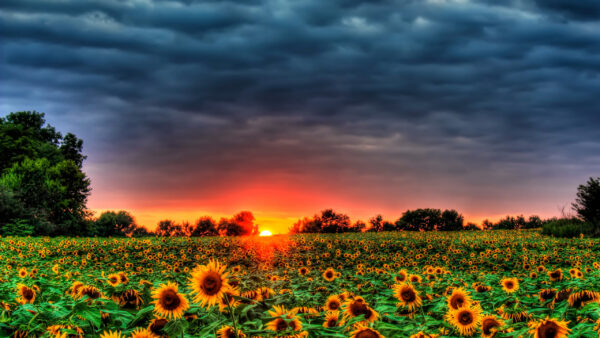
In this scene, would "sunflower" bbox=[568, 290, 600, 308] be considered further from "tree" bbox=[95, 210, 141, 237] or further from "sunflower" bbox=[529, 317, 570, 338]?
"tree" bbox=[95, 210, 141, 237]

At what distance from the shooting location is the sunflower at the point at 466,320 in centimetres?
355

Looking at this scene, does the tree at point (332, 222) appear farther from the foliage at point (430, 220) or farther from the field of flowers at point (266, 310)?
the field of flowers at point (266, 310)

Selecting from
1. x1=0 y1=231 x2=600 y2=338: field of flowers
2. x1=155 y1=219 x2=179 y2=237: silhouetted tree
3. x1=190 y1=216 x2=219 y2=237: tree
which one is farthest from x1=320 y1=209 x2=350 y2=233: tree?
x1=0 y1=231 x2=600 y2=338: field of flowers

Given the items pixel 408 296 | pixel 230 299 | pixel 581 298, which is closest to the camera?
pixel 230 299

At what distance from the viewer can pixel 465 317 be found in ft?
11.8

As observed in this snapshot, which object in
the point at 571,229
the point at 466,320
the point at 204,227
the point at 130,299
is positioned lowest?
the point at 466,320

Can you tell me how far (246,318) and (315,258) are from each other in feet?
52.3

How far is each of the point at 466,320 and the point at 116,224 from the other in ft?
199

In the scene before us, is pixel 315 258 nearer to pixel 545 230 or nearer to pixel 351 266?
pixel 351 266

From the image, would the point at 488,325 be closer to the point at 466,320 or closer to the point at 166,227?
the point at 466,320

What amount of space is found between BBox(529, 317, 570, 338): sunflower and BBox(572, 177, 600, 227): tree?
30917 mm

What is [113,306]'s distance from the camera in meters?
3.07

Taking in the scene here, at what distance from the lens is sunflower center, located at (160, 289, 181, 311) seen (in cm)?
262

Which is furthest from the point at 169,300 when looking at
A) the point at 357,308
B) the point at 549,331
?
the point at 549,331
